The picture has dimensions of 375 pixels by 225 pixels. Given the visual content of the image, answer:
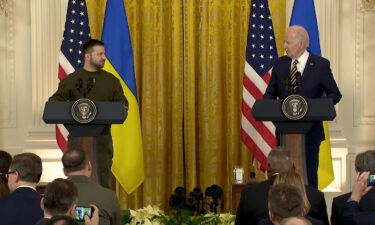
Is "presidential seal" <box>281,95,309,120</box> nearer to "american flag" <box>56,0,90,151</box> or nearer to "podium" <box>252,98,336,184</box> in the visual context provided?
"podium" <box>252,98,336,184</box>

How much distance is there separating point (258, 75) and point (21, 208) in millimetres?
4748

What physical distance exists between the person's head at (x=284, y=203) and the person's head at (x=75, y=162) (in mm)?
1457

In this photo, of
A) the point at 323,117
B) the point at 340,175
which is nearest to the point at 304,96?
the point at 323,117

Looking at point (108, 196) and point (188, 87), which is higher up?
point (188, 87)

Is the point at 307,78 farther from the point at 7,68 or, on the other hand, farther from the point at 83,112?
Answer: the point at 7,68

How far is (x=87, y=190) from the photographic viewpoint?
15.4ft

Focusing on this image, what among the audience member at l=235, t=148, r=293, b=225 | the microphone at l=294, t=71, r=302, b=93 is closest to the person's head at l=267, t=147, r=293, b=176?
the audience member at l=235, t=148, r=293, b=225

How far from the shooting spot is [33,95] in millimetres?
9117

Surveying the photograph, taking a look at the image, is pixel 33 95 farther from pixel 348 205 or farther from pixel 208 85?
pixel 348 205

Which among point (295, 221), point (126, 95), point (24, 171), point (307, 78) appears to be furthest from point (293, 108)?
point (126, 95)

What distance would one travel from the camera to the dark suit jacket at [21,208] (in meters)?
4.38

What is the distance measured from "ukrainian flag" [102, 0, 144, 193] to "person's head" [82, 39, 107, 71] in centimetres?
187

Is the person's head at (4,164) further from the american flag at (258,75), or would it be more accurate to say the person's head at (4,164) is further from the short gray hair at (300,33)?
the american flag at (258,75)

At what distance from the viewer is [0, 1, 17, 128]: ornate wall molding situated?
9.25m
